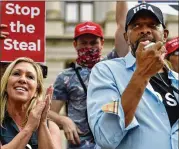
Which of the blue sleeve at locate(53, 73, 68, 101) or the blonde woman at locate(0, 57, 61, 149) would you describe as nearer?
the blonde woman at locate(0, 57, 61, 149)

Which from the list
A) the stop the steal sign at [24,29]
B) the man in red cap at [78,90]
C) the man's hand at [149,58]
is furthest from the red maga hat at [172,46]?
the man's hand at [149,58]

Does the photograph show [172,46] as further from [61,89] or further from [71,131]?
[71,131]

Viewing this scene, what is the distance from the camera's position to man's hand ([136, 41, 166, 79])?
219 centimetres

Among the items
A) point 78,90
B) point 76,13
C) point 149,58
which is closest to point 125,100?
point 149,58

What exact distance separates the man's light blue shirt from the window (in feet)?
60.1

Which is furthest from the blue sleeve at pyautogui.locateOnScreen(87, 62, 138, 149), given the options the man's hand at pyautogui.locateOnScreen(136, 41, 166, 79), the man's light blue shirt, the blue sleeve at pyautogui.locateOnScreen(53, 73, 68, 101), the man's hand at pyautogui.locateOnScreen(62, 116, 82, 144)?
the blue sleeve at pyautogui.locateOnScreen(53, 73, 68, 101)

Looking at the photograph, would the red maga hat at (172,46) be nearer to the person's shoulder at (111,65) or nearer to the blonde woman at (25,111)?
the blonde woman at (25,111)

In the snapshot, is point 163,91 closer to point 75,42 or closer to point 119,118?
point 119,118

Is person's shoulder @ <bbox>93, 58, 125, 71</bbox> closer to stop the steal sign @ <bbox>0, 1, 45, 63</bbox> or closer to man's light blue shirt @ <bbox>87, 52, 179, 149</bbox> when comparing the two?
man's light blue shirt @ <bbox>87, 52, 179, 149</bbox>

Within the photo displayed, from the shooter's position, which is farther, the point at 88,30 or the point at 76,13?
the point at 76,13

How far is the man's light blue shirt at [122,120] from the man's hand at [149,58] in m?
0.15

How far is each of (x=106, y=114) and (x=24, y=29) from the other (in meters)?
2.21

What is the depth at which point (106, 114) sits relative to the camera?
2.25 m

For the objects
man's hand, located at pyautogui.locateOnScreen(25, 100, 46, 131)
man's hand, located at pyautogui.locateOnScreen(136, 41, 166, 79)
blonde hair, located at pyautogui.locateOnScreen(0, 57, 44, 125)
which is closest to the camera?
man's hand, located at pyautogui.locateOnScreen(136, 41, 166, 79)
